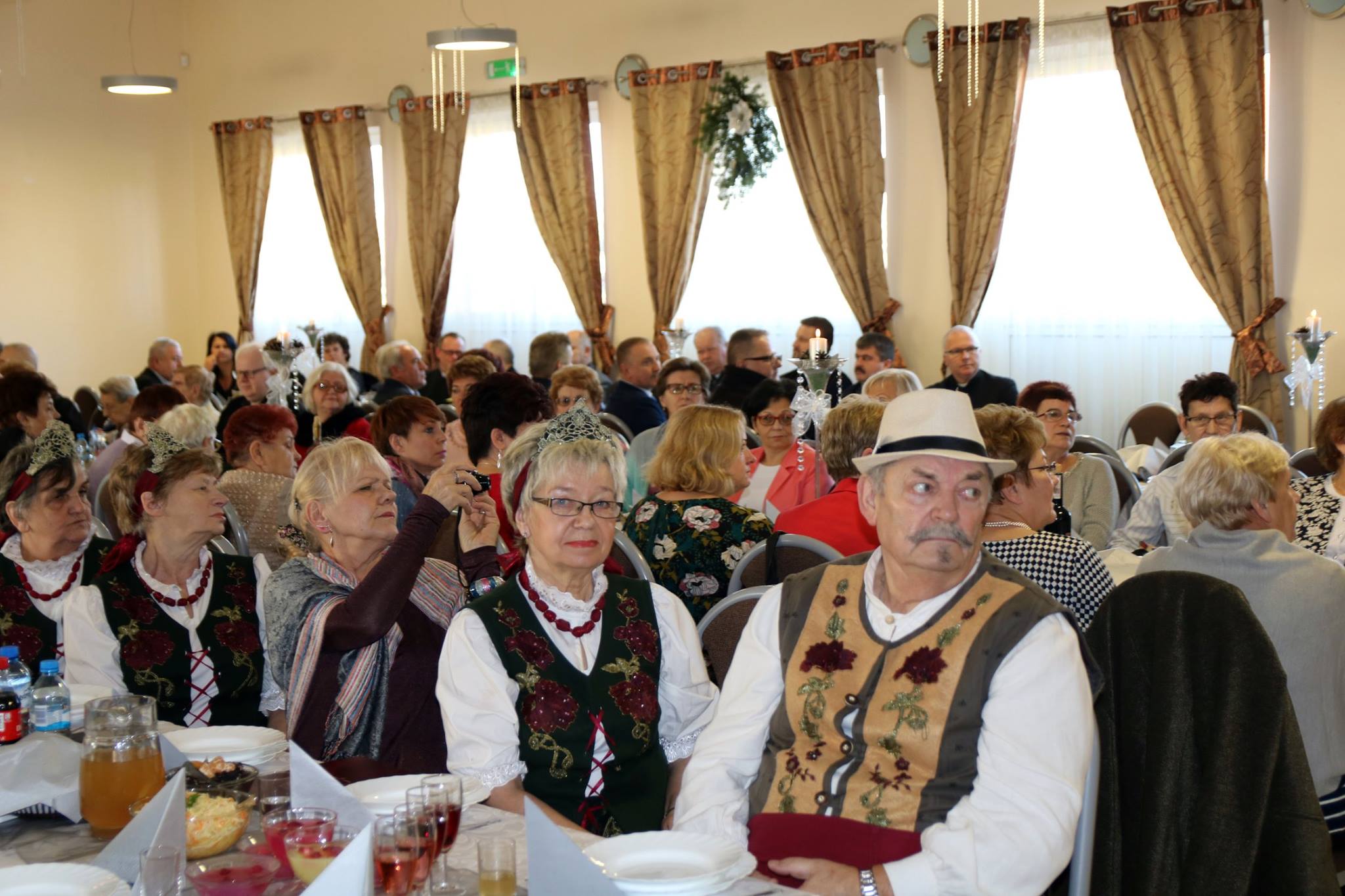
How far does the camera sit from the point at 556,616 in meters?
2.51

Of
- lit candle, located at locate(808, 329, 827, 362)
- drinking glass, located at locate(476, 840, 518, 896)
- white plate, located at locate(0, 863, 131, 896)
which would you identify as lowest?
white plate, located at locate(0, 863, 131, 896)

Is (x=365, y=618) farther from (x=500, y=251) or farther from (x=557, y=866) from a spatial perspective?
(x=500, y=251)

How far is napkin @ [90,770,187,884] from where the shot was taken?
1661 mm

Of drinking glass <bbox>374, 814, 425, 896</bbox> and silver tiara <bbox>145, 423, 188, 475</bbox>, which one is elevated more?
silver tiara <bbox>145, 423, 188, 475</bbox>

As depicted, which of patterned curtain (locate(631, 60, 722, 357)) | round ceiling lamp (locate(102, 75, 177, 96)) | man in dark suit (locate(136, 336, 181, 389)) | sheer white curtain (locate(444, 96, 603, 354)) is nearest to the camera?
patterned curtain (locate(631, 60, 722, 357))

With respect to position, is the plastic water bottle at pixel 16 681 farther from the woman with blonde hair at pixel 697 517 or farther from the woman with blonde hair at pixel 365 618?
the woman with blonde hair at pixel 697 517

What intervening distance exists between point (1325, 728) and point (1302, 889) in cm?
80

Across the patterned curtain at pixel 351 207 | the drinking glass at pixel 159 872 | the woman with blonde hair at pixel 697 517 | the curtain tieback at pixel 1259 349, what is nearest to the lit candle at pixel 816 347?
the woman with blonde hair at pixel 697 517

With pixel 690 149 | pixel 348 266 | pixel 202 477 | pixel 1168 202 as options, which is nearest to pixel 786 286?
pixel 690 149

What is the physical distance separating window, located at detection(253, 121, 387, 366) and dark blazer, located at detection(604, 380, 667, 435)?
5449mm

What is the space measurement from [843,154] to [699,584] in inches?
239

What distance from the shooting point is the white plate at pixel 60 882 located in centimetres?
168

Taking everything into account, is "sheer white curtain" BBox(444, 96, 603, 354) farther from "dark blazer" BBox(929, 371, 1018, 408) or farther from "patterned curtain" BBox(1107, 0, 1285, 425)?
"patterned curtain" BBox(1107, 0, 1285, 425)

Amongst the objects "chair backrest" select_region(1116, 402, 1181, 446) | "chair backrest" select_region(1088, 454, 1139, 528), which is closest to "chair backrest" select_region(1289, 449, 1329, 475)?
"chair backrest" select_region(1088, 454, 1139, 528)
